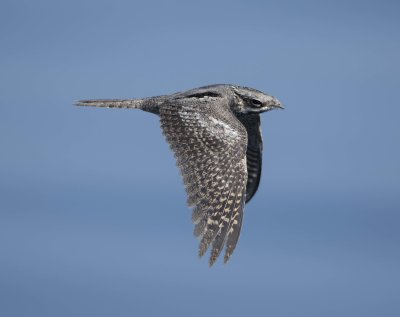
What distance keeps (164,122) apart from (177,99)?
0.70m

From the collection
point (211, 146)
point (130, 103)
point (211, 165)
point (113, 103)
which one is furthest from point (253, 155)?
point (211, 165)

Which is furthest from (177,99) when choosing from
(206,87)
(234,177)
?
(234,177)

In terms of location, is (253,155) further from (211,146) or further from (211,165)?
(211,165)

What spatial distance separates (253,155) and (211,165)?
3131mm

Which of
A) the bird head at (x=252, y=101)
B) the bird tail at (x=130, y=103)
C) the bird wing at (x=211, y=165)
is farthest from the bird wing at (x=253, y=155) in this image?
the bird wing at (x=211, y=165)

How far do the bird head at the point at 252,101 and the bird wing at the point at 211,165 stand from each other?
1088 mm

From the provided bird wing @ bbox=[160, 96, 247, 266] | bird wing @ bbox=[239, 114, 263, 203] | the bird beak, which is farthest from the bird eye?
bird wing @ bbox=[160, 96, 247, 266]

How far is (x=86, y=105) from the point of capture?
562 inches

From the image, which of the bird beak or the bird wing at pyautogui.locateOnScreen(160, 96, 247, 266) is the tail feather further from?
the bird beak

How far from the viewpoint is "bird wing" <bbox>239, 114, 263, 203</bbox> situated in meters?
14.9

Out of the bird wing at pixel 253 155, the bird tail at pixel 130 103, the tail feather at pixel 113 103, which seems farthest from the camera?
the bird wing at pixel 253 155

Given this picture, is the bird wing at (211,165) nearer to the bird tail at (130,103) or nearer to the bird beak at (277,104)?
the bird tail at (130,103)

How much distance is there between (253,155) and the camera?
1518 centimetres

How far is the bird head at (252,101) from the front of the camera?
46.6 ft
